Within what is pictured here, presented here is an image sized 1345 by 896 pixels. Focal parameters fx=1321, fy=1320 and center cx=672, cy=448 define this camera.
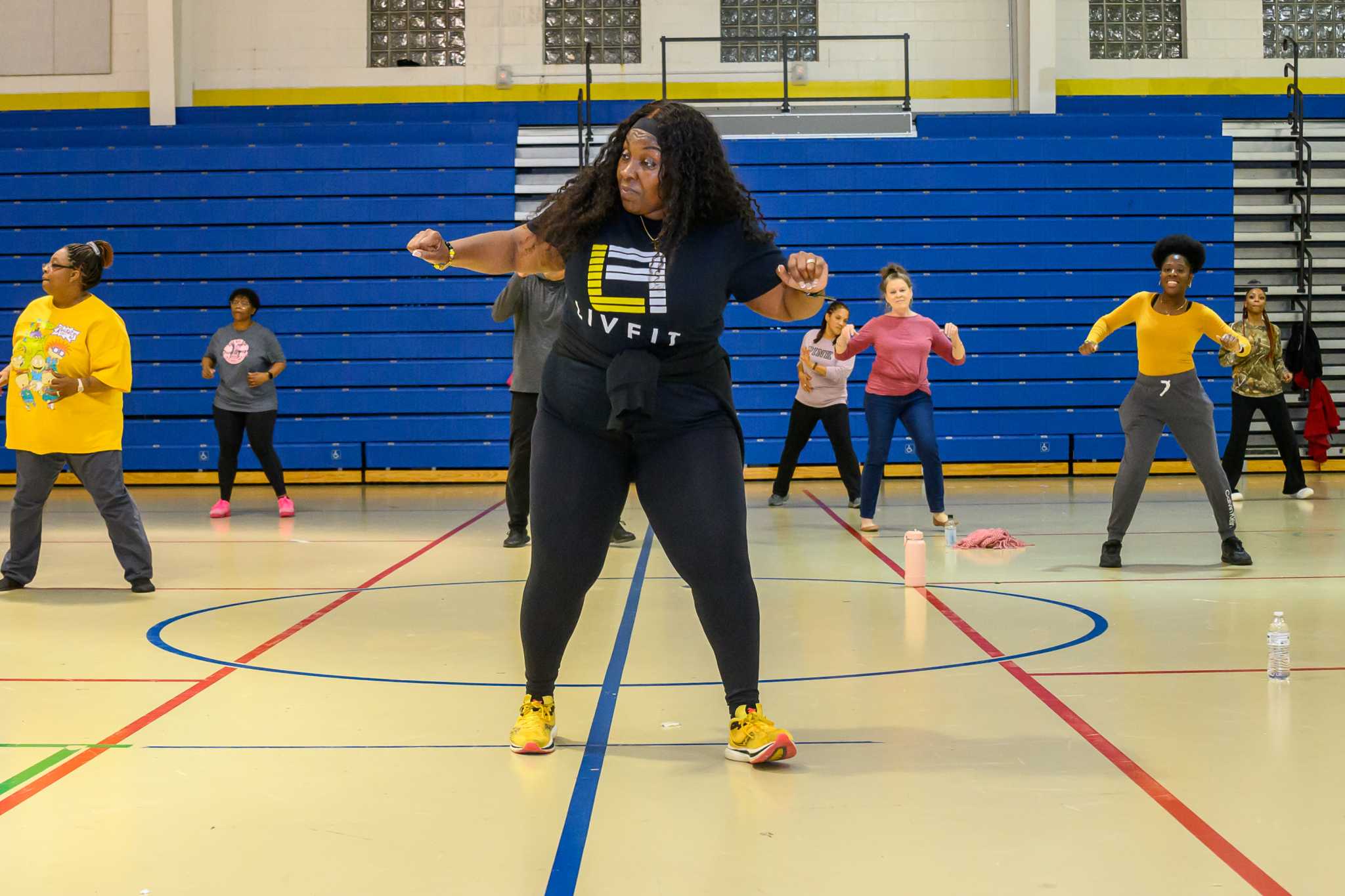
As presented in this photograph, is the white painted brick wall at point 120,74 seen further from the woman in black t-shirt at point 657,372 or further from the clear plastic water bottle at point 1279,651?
the clear plastic water bottle at point 1279,651

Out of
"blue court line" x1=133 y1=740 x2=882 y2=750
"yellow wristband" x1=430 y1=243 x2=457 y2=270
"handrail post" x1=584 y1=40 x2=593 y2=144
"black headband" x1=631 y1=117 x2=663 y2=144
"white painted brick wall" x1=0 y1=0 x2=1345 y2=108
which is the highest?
"white painted brick wall" x1=0 y1=0 x2=1345 y2=108

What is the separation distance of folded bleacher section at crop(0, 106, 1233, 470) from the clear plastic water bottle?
32.1 ft

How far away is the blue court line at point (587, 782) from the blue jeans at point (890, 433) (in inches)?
145

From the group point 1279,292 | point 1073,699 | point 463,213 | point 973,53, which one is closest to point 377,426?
point 463,213

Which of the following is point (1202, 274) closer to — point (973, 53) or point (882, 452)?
point (973, 53)

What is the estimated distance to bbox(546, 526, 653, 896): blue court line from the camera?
8.29 ft

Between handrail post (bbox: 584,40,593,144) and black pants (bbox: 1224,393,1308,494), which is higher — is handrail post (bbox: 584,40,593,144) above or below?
above

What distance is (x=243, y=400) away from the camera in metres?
10.3

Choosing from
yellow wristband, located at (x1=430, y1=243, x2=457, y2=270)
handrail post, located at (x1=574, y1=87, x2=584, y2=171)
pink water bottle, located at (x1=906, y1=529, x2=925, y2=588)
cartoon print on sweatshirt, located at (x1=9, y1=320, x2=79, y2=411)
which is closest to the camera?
yellow wristband, located at (x1=430, y1=243, x2=457, y2=270)

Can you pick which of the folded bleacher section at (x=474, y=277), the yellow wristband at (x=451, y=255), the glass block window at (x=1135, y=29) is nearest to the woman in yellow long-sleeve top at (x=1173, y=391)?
the yellow wristband at (x=451, y=255)

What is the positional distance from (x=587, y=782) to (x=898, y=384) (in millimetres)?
5886

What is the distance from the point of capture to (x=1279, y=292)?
1417 centimetres

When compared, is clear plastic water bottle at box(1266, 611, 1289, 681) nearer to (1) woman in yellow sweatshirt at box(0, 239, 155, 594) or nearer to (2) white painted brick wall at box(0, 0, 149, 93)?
(1) woman in yellow sweatshirt at box(0, 239, 155, 594)

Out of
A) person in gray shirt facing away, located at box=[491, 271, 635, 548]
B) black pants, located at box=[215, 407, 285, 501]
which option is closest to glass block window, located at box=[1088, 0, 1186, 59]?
person in gray shirt facing away, located at box=[491, 271, 635, 548]
